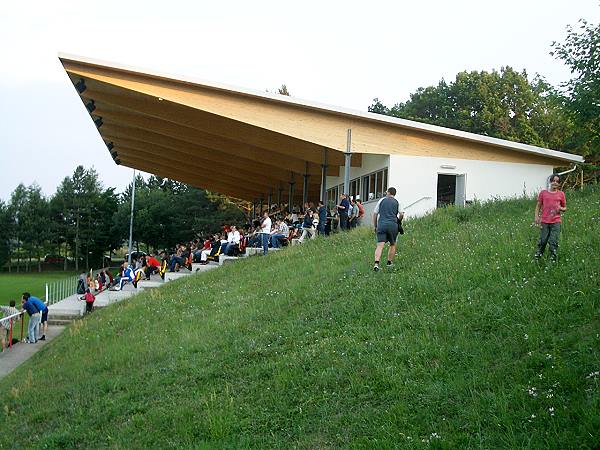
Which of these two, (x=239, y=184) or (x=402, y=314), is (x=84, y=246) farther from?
(x=402, y=314)

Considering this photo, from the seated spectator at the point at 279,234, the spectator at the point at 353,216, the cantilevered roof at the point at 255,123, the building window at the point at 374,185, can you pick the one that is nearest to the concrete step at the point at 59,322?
the seated spectator at the point at 279,234

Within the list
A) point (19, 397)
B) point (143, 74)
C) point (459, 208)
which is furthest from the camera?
point (143, 74)

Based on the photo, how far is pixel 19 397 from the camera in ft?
39.3

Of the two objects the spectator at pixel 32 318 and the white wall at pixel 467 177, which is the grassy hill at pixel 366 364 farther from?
the white wall at pixel 467 177

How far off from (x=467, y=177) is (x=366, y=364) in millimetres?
18435

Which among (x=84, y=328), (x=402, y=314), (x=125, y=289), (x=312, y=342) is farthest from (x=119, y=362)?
(x=125, y=289)

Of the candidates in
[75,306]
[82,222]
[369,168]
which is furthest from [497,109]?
[82,222]

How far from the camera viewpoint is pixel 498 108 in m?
53.7

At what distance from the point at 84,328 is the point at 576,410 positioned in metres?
14.5

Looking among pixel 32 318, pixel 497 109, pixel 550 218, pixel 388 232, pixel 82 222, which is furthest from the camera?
pixel 82 222

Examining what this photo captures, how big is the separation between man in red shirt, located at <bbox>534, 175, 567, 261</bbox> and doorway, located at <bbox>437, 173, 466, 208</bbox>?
1472 cm

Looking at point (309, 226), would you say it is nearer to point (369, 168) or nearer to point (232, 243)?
point (232, 243)

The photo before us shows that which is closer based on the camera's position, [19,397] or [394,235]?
[19,397]

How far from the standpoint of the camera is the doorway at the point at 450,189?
25.9 metres
